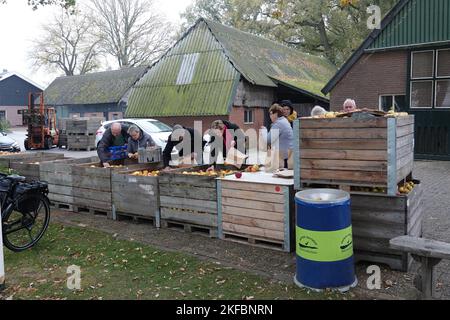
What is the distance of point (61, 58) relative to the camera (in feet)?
184

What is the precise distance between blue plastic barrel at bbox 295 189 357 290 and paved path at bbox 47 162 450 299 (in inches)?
10.9

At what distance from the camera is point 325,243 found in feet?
15.0

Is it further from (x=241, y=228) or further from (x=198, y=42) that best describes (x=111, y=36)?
(x=241, y=228)

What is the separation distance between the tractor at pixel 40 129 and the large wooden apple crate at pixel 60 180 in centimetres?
1579

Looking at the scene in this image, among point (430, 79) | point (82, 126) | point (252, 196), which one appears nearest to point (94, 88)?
point (82, 126)

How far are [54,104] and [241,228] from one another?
129ft

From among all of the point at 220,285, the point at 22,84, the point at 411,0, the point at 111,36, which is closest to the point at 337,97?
the point at 411,0

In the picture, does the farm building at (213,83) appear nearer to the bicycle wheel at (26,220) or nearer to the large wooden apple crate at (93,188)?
the large wooden apple crate at (93,188)

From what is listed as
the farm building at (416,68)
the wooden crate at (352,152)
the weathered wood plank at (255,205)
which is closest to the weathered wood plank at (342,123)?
the wooden crate at (352,152)

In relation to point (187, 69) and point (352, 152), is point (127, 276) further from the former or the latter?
point (187, 69)

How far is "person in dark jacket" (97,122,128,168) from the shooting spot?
8.87 m

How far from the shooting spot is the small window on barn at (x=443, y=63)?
15.7 m

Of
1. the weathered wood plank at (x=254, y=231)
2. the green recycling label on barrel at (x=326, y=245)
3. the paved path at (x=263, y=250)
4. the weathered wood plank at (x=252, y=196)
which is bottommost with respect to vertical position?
the paved path at (x=263, y=250)

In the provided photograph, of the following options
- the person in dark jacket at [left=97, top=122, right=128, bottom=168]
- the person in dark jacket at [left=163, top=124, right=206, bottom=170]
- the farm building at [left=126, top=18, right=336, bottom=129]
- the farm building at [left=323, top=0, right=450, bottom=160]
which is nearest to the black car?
the farm building at [left=126, top=18, right=336, bottom=129]
